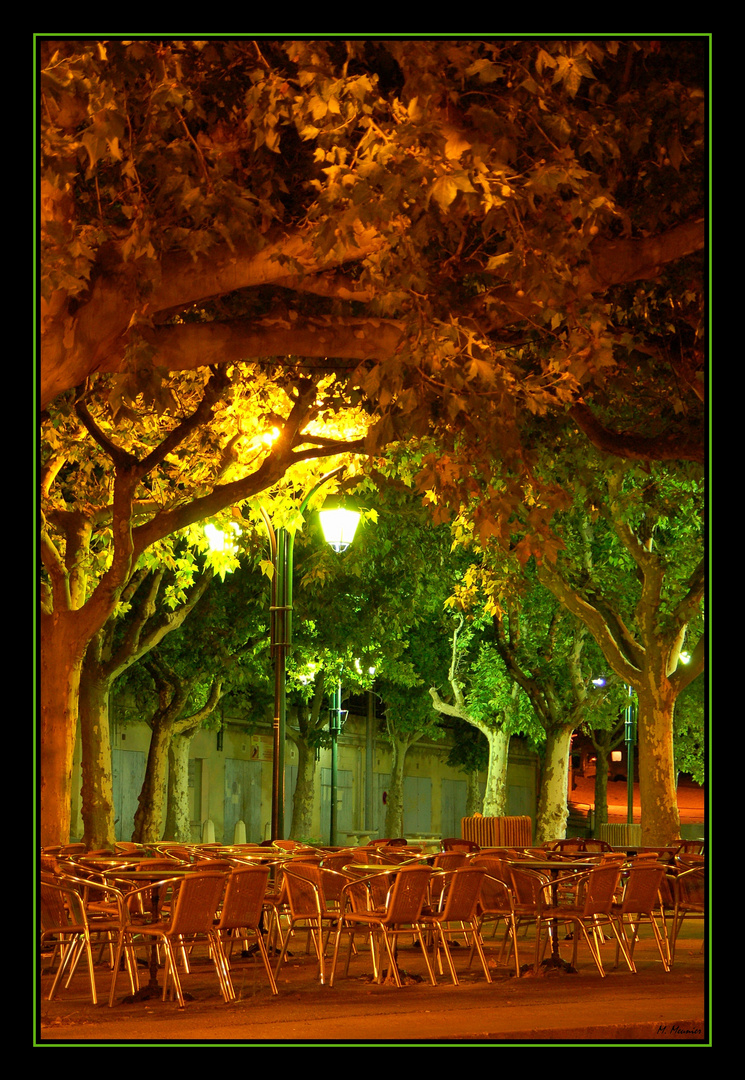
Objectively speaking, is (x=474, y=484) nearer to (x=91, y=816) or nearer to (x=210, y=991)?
(x=210, y=991)

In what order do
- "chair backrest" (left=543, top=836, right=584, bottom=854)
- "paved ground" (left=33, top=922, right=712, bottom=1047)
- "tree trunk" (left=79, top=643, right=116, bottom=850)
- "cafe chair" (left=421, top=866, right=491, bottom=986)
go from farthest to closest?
1. "tree trunk" (left=79, top=643, right=116, bottom=850)
2. "chair backrest" (left=543, top=836, right=584, bottom=854)
3. "cafe chair" (left=421, top=866, right=491, bottom=986)
4. "paved ground" (left=33, top=922, right=712, bottom=1047)

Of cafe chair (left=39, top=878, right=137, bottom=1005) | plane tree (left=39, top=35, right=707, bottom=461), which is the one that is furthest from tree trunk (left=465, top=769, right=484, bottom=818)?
plane tree (left=39, top=35, right=707, bottom=461)

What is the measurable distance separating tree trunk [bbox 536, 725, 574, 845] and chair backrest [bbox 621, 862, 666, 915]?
16176 mm

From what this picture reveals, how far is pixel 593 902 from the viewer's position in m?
11.3


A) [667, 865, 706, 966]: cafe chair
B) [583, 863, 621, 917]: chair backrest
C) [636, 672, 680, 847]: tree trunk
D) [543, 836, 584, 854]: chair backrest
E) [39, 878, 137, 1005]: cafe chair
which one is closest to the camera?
[39, 878, 137, 1005]: cafe chair

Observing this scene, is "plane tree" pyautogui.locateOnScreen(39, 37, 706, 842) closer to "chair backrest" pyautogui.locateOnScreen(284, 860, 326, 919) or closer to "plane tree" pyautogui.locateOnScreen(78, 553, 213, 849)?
"chair backrest" pyautogui.locateOnScreen(284, 860, 326, 919)

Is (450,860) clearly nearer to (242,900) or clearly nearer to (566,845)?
(242,900)

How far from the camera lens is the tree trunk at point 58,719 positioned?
14.4 m

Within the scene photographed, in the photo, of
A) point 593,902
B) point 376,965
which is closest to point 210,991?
point 376,965

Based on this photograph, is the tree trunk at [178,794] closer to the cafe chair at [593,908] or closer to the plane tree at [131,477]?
the plane tree at [131,477]

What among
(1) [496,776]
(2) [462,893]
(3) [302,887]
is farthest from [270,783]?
(2) [462,893]

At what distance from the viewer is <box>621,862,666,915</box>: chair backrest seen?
11641 millimetres

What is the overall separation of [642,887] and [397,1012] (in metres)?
3.44

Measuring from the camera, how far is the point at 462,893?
10.6 m
